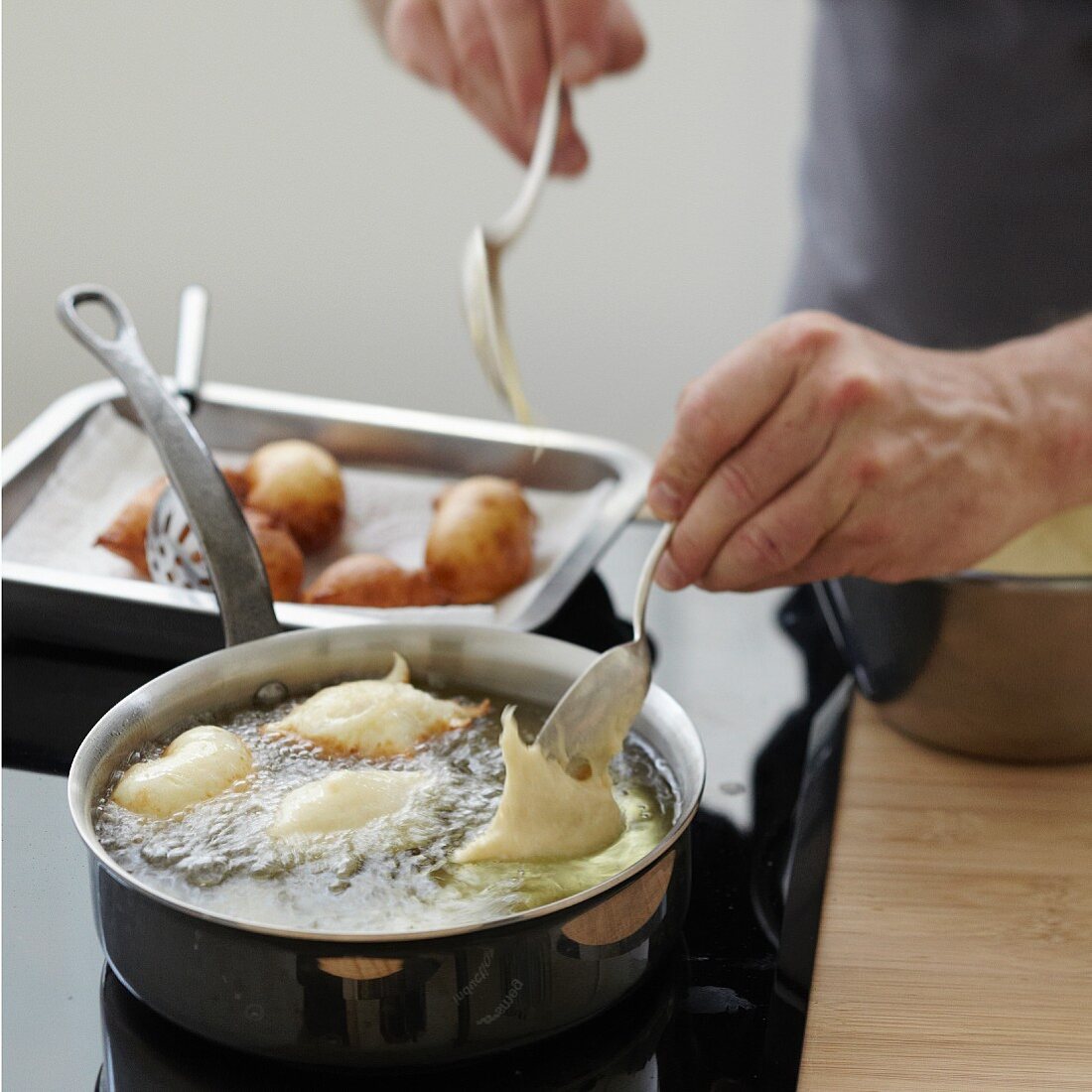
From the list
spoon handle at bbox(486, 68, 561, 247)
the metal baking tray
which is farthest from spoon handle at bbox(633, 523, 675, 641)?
spoon handle at bbox(486, 68, 561, 247)

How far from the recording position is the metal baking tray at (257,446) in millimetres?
853

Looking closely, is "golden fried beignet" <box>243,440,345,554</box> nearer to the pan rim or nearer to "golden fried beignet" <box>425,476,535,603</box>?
"golden fried beignet" <box>425,476,535,603</box>

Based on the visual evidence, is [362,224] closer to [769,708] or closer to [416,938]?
[769,708]

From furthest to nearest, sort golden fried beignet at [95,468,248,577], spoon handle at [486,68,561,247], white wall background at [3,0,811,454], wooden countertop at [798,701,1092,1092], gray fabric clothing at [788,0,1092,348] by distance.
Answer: white wall background at [3,0,811,454] → gray fabric clothing at [788,0,1092,348] → golden fried beignet at [95,468,248,577] → spoon handle at [486,68,561,247] → wooden countertop at [798,701,1092,1092]

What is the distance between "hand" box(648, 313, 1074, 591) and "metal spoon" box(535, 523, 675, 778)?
0.10m

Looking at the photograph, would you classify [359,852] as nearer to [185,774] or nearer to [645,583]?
[185,774]

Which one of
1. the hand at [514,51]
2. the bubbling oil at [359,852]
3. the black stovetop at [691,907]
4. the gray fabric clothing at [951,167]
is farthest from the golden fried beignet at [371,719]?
the gray fabric clothing at [951,167]

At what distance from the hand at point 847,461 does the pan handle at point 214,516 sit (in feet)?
0.69

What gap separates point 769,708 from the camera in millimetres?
858

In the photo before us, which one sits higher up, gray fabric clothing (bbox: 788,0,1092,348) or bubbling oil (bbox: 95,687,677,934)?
gray fabric clothing (bbox: 788,0,1092,348)

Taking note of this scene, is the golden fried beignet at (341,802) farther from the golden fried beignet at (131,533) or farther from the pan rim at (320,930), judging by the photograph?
the golden fried beignet at (131,533)

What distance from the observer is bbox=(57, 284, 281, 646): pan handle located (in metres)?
0.70

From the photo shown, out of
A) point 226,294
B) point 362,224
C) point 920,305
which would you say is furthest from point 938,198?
point 226,294

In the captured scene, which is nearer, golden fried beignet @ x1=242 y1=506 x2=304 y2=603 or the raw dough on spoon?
the raw dough on spoon
